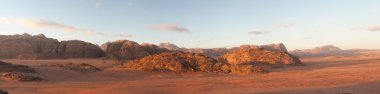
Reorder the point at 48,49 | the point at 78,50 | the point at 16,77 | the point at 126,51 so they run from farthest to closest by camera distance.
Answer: the point at 48,49 < the point at 78,50 < the point at 126,51 < the point at 16,77

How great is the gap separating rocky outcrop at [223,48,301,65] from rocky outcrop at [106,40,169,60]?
1051 centimetres

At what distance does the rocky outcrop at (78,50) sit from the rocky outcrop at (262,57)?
17.5 metres

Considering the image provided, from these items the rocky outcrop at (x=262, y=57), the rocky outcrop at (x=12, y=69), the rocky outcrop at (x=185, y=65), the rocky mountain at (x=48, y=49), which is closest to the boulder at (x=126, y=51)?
the rocky mountain at (x=48, y=49)

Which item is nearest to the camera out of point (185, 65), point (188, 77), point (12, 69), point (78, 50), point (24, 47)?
point (12, 69)

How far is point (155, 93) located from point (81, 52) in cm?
3348

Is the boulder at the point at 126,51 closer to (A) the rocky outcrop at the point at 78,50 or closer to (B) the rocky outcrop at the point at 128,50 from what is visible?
(B) the rocky outcrop at the point at 128,50

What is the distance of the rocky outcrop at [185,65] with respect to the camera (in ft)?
71.3

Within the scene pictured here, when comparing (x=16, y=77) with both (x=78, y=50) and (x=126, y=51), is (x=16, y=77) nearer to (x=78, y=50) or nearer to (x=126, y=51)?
(x=126, y=51)

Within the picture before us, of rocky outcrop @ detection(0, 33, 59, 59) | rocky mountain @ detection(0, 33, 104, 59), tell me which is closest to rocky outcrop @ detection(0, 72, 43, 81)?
rocky mountain @ detection(0, 33, 104, 59)

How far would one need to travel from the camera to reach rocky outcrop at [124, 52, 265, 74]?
21719mm

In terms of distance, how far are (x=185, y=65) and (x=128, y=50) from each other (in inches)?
773

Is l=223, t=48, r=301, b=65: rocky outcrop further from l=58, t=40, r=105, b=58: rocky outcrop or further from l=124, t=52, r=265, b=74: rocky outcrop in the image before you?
l=58, t=40, r=105, b=58: rocky outcrop

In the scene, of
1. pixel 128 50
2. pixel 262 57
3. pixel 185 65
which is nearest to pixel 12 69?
pixel 185 65

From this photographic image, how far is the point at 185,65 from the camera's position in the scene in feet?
72.5
